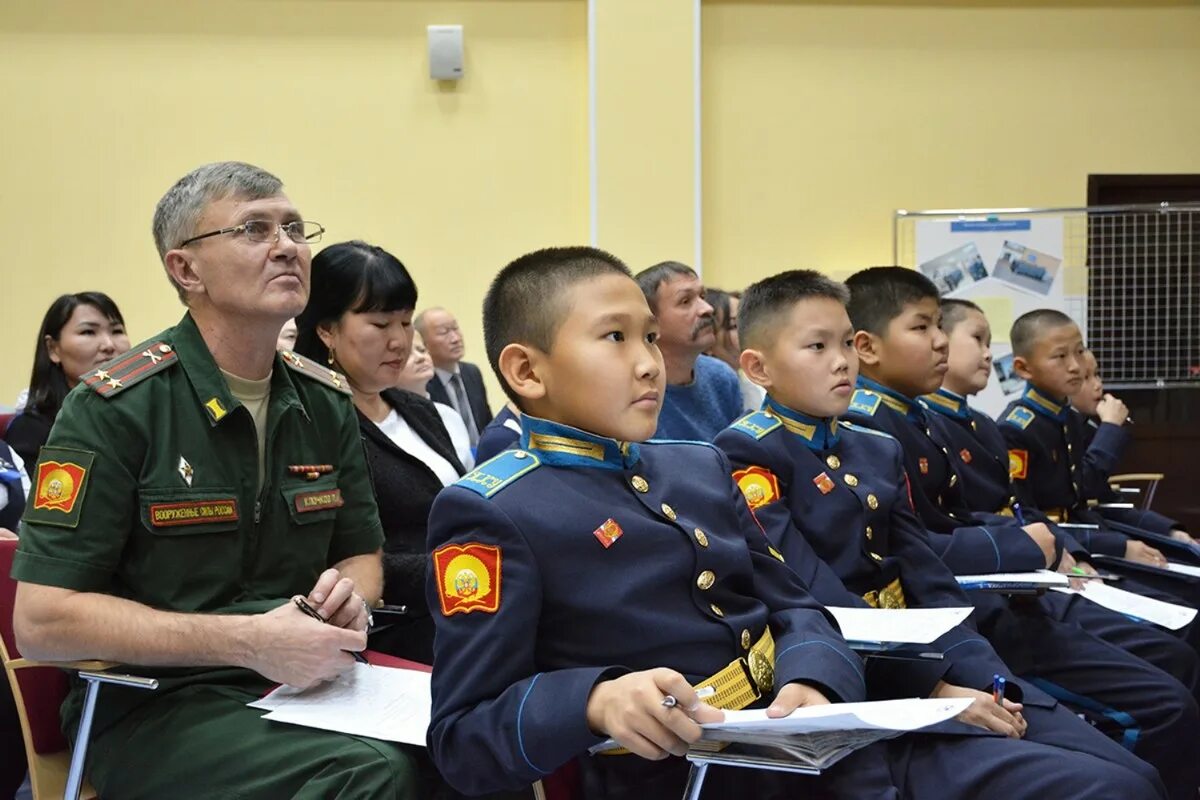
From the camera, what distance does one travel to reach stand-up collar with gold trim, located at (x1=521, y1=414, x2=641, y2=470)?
1.62m

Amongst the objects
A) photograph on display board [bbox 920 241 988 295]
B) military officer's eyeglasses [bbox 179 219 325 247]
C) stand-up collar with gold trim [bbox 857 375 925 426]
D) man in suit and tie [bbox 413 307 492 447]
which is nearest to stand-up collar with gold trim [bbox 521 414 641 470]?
military officer's eyeglasses [bbox 179 219 325 247]

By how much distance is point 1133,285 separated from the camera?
6.29 m

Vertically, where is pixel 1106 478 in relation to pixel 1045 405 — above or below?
below

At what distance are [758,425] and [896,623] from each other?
606 millimetres

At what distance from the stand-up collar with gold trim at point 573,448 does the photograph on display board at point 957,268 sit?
16.4ft

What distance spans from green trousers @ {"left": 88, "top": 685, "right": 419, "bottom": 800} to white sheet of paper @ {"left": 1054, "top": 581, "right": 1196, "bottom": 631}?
172 centimetres

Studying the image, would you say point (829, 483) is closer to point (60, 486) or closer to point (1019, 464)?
point (60, 486)

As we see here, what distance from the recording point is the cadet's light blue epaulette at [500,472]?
4.99ft

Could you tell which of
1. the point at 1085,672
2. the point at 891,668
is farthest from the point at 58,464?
the point at 1085,672

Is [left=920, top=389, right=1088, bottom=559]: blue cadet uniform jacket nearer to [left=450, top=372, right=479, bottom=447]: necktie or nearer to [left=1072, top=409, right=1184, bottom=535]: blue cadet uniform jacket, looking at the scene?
[left=1072, top=409, right=1184, bottom=535]: blue cadet uniform jacket

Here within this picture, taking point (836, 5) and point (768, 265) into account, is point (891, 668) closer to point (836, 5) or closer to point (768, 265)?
point (768, 265)

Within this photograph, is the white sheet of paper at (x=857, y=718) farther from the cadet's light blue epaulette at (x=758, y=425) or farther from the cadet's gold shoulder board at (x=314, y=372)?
the cadet's gold shoulder board at (x=314, y=372)

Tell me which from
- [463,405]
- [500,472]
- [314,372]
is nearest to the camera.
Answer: [500,472]

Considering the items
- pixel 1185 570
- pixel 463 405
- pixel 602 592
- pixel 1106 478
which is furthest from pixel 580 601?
pixel 463 405
